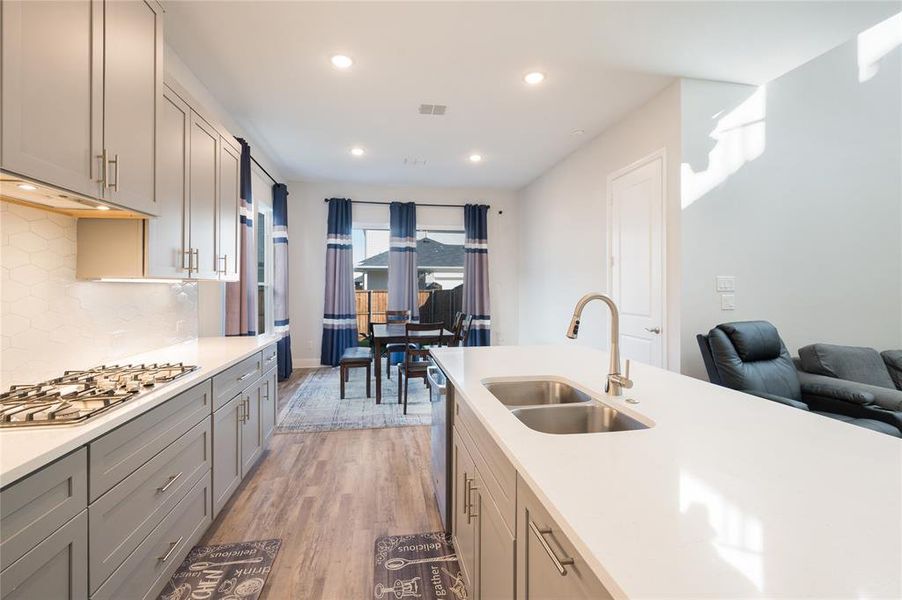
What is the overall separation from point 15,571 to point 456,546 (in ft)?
4.58

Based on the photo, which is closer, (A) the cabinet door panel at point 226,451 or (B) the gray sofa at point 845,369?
(A) the cabinet door panel at point 226,451

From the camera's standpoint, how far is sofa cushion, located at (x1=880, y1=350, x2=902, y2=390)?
287 cm

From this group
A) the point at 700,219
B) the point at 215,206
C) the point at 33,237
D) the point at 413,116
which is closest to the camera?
the point at 33,237

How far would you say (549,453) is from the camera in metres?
0.90

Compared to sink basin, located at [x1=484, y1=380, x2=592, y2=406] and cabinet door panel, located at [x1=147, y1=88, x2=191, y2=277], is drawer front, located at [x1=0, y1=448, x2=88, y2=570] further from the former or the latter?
sink basin, located at [x1=484, y1=380, x2=592, y2=406]

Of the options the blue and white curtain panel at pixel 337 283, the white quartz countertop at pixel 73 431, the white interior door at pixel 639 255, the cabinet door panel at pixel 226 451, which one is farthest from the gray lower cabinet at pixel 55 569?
the blue and white curtain panel at pixel 337 283

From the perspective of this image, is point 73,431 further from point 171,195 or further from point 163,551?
point 171,195

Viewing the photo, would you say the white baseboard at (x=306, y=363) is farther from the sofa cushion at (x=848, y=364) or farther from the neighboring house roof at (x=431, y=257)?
the sofa cushion at (x=848, y=364)

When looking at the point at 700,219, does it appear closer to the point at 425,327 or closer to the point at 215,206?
the point at 425,327

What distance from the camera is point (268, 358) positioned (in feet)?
9.43

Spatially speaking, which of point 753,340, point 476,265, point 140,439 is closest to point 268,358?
point 140,439

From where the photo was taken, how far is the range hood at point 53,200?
4.06 ft

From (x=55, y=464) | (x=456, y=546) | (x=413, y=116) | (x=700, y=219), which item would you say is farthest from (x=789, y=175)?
(x=55, y=464)

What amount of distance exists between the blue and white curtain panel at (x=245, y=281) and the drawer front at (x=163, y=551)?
1923 mm
